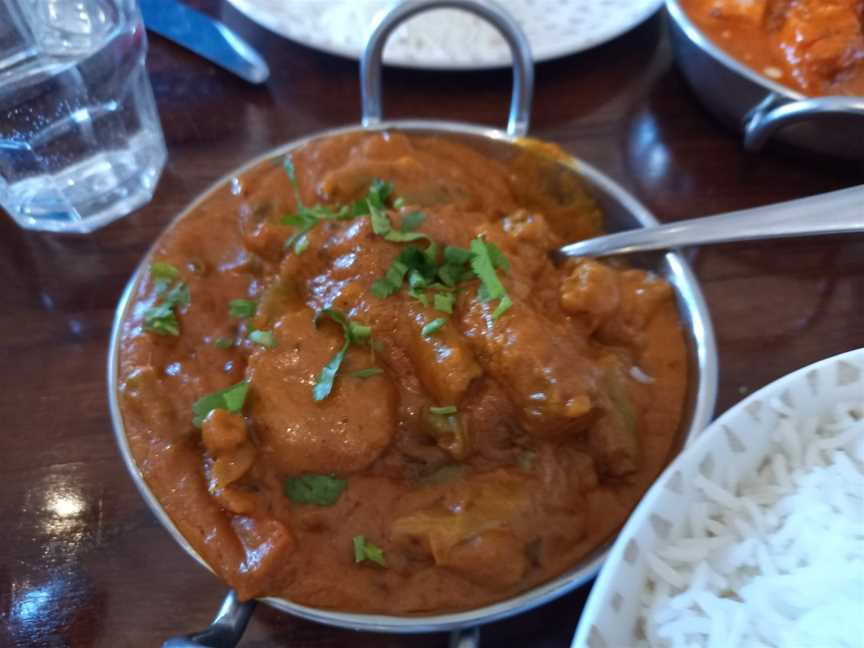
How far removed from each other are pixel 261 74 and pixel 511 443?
3.45 feet

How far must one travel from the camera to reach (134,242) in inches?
53.4

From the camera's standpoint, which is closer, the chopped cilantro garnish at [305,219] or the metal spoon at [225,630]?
the metal spoon at [225,630]

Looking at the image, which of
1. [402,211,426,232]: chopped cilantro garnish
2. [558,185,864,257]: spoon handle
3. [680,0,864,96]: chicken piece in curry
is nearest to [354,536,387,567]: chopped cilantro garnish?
[402,211,426,232]: chopped cilantro garnish

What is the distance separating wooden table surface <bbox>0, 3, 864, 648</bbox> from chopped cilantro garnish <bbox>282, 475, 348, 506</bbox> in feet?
0.58

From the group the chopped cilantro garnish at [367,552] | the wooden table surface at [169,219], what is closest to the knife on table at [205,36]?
the wooden table surface at [169,219]

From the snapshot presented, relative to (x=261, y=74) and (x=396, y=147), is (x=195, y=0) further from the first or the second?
(x=396, y=147)

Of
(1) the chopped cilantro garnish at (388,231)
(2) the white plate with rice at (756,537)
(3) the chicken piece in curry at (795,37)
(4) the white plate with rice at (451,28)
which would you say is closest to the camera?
(2) the white plate with rice at (756,537)

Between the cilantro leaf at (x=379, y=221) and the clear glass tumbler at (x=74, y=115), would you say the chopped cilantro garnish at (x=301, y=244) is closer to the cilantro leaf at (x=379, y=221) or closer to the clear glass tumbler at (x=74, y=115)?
the cilantro leaf at (x=379, y=221)

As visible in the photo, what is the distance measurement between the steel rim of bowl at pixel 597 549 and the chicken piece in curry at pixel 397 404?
0.6 inches

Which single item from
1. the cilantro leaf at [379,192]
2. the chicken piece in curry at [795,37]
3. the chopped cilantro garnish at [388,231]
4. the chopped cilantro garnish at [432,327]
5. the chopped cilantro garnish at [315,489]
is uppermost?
the chicken piece in curry at [795,37]

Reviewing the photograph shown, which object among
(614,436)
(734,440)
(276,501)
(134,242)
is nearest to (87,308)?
(134,242)

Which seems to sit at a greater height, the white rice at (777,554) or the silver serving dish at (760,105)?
the silver serving dish at (760,105)

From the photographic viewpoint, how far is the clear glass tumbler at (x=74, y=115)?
1272 millimetres

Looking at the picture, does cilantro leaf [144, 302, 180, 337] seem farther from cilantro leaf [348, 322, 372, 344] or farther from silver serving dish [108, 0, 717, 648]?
cilantro leaf [348, 322, 372, 344]
